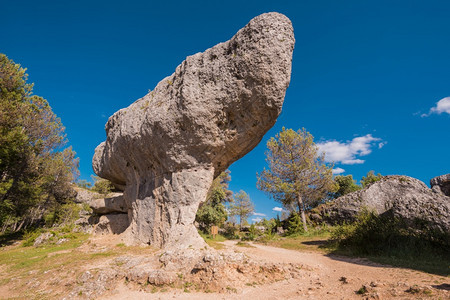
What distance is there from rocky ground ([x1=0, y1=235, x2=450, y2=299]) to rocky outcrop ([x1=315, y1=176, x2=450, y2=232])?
389cm

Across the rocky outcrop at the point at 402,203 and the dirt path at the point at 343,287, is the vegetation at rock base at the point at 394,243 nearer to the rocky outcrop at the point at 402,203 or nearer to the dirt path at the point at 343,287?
the rocky outcrop at the point at 402,203

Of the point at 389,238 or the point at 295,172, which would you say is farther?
the point at 295,172

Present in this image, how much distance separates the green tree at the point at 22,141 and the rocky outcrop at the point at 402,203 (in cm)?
2334

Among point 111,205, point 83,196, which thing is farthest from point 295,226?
point 83,196

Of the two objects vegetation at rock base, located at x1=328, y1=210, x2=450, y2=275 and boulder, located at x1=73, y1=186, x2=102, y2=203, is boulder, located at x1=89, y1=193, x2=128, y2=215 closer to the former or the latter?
boulder, located at x1=73, y1=186, x2=102, y2=203

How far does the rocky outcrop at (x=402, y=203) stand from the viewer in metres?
9.95

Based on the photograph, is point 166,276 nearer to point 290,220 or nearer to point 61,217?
point 290,220

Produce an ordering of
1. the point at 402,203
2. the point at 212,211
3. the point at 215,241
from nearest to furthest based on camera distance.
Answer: the point at 402,203
the point at 215,241
the point at 212,211

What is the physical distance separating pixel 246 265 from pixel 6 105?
63.9ft

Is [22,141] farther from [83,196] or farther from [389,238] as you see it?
[389,238]

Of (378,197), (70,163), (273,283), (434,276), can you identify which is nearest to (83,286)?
(273,283)

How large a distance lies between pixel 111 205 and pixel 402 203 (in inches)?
713

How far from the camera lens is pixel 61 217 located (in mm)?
A: 25141

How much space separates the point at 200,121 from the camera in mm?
10375
